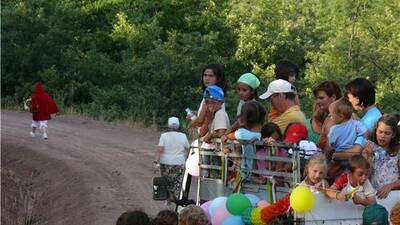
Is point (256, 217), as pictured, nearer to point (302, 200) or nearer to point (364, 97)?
point (302, 200)

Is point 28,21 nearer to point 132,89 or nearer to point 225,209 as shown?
point 132,89

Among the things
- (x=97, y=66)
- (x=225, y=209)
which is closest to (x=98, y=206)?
(x=225, y=209)

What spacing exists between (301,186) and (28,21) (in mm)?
25561

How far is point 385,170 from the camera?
571 centimetres

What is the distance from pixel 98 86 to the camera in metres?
29.5

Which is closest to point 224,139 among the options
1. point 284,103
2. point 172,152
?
point 284,103

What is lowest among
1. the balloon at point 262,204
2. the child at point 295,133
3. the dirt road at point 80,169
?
the dirt road at point 80,169

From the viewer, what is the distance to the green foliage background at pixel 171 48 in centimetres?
2436

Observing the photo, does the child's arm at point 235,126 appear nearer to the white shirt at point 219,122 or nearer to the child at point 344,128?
the white shirt at point 219,122

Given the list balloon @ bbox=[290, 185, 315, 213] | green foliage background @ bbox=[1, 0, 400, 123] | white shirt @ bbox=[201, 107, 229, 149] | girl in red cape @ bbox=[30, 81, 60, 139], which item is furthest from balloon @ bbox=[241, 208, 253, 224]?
green foliage background @ bbox=[1, 0, 400, 123]

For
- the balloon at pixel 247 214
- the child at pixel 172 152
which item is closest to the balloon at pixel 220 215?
the balloon at pixel 247 214

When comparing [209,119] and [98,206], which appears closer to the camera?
[209,119]

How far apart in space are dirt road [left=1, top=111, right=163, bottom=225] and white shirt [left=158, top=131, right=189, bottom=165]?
1.92m

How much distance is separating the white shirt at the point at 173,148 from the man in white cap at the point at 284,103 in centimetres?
389
